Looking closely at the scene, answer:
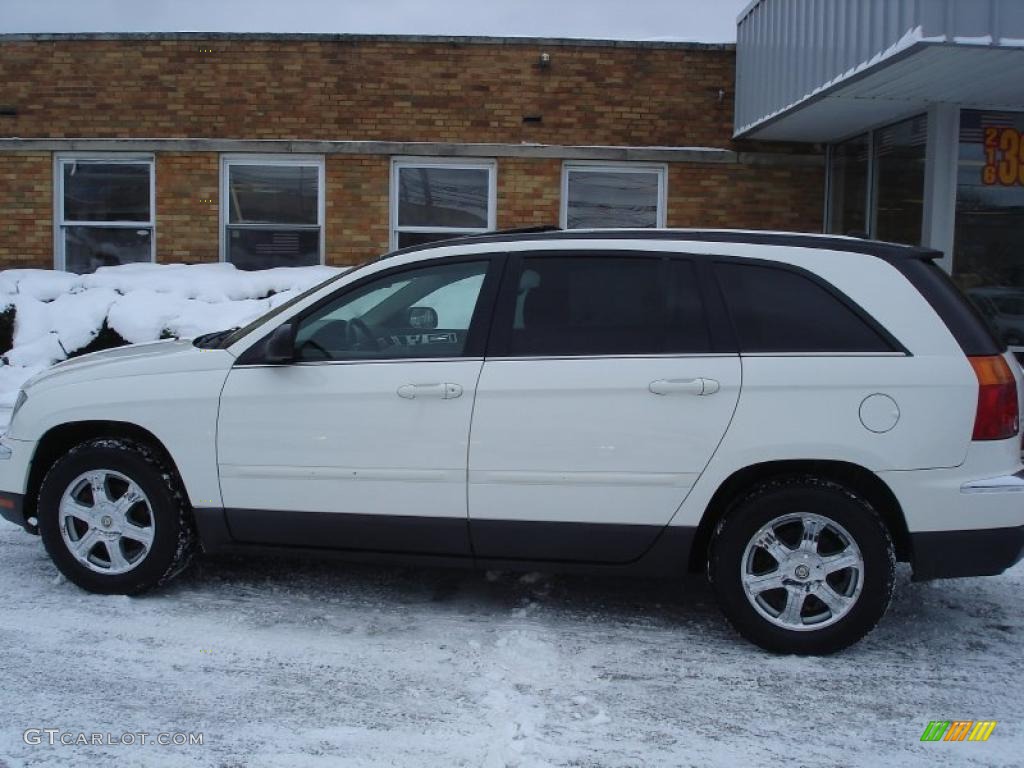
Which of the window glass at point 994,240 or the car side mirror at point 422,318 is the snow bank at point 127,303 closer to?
the car side mirror at point 422,318

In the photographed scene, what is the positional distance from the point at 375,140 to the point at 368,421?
7.98 meters

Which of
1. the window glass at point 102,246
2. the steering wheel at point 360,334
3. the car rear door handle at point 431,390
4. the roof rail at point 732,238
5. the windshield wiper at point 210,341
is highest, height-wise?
the window glass at point 102,246

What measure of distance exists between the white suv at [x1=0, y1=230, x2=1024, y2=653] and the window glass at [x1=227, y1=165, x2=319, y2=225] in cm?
742

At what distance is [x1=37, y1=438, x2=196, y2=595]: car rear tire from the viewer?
14.9 ft

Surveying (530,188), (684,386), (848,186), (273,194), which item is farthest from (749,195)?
(684,386)

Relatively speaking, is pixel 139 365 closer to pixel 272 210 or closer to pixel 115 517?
pixel 115 517

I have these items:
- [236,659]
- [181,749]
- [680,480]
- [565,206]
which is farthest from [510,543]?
[565,206]

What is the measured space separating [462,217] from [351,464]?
25.5ft

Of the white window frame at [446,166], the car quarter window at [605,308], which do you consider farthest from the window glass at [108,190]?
the car quarter window at [605,308]

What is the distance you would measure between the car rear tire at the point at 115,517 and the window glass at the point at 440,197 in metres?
7.45

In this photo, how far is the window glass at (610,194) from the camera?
11703mm

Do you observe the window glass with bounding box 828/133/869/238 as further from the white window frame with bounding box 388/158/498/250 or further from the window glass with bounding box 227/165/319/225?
the window glass with bounding box 227/165/319/225

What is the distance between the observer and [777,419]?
404cm
